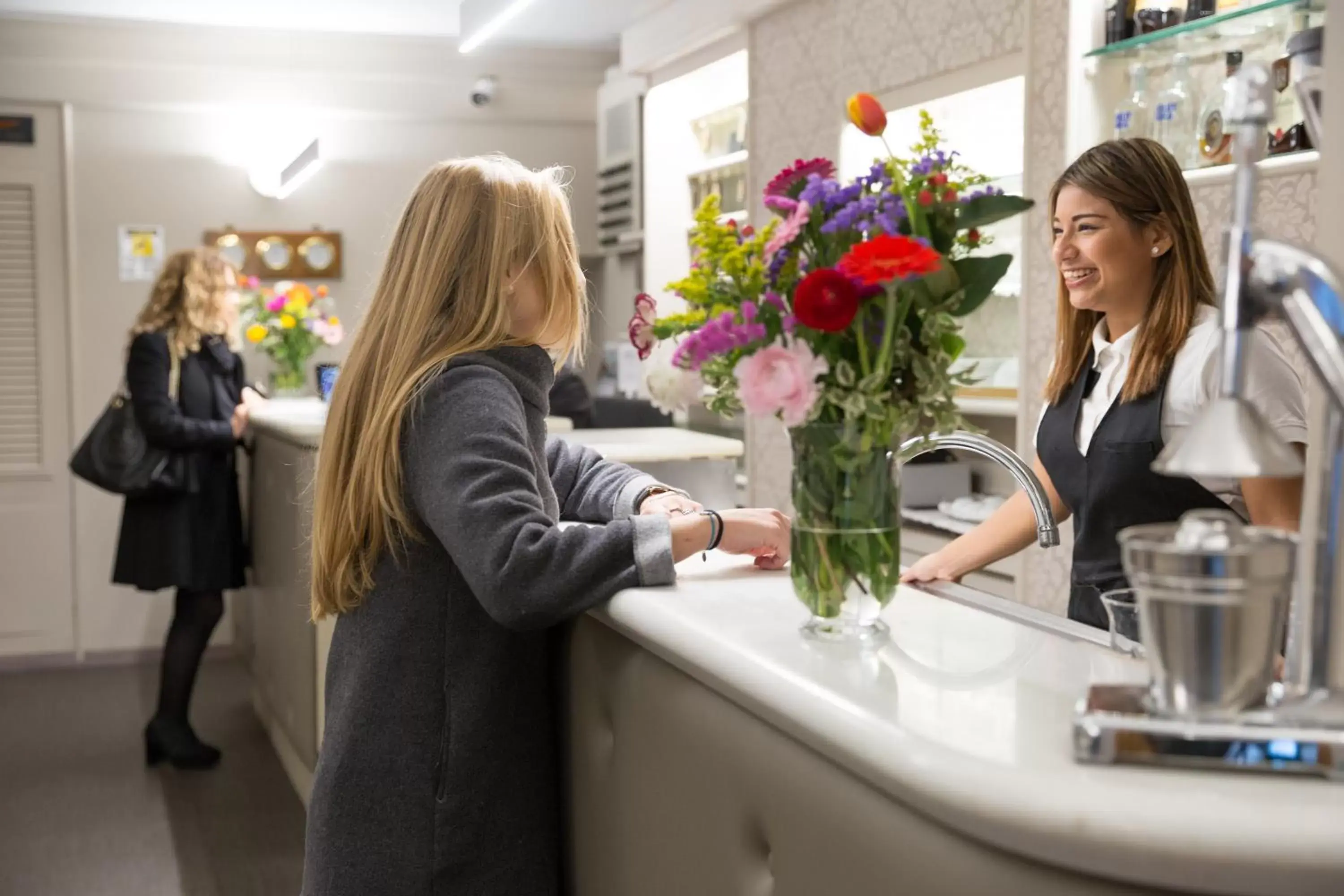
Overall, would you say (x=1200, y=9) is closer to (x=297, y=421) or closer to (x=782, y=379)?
(x=782, y=379)

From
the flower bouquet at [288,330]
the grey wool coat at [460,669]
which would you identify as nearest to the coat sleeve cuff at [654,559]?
the grey wool coat at [460,669]

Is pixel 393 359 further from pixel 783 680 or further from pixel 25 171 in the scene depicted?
pixel 25 171

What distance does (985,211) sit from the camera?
1222 millimetres

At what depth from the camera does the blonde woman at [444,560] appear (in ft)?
5.13

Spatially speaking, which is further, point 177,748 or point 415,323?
point 177,748

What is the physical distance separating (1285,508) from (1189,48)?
146cm

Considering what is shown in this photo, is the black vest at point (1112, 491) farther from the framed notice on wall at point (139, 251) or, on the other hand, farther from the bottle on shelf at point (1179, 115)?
the framed notice on wall at point (139, 251)

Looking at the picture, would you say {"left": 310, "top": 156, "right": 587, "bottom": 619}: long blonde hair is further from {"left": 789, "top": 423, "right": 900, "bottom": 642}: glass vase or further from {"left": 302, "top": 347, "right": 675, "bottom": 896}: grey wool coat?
{"left": 789, "top": 423, "right": 900, "bottom": 642}: glass vase

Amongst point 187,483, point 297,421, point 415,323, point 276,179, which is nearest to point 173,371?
point 187,483

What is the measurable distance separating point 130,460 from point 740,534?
129 inches

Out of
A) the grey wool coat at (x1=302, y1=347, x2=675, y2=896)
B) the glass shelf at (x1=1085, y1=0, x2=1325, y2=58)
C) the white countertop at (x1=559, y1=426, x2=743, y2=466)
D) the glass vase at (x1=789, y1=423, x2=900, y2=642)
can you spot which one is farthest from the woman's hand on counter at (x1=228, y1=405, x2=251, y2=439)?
the glass vase at (x1=789, y1=423, x2=900, y2=642)

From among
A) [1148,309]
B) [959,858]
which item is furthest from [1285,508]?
[959,858]

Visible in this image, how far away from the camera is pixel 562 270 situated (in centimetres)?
171

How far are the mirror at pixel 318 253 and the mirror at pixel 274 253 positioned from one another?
0.06m
